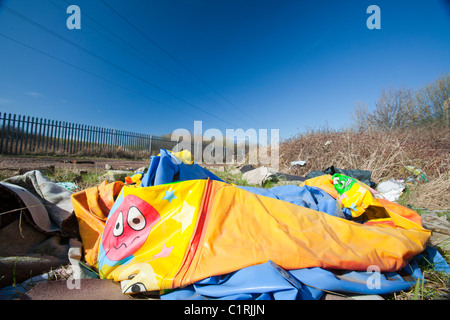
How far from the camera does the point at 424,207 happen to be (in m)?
2.96

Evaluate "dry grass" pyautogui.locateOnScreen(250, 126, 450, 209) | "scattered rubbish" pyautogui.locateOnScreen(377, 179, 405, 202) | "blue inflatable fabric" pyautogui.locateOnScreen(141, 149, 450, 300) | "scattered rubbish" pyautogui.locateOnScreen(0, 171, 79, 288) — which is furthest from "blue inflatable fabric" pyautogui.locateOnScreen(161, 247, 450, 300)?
"dry grass" pyautogui.locateOnScreen(250, 126, 450, 209)

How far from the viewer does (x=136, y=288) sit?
3.40 feet

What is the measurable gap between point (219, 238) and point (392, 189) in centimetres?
420

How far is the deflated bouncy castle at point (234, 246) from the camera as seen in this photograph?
1034 millimetres

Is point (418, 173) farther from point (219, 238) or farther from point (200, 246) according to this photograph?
point (200, 246)

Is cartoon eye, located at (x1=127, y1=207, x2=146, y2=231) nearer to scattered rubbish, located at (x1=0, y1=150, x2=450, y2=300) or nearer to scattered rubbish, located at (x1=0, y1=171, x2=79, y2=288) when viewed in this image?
scattered rubbish, located at (x1=0, y1=150, x2=450, y2=300)

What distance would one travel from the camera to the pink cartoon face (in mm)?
1229

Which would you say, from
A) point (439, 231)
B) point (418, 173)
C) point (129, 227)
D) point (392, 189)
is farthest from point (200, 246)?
point (418, 173)

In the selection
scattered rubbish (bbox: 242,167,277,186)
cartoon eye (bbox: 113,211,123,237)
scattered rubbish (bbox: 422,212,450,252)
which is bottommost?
scattered rubbish (bbox: 422,212,450,252)

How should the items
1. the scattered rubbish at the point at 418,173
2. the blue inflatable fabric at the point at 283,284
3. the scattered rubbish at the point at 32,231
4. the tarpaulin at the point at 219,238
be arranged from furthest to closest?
the scattered rubbish at the point at 418,173
the scattered rubbish at the point at 32,231
the tarpaulin at the point at 219,238
the blue inflatable fabric at the point at 283,284

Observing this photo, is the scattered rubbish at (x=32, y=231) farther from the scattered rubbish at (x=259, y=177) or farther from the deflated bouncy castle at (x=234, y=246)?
the scattered rubbish at (x=259, y=177)

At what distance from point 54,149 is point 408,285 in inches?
510

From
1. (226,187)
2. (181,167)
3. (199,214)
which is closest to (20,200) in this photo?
(181,167)

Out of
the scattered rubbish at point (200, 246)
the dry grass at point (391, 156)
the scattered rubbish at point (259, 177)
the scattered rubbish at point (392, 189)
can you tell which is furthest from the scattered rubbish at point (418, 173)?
the scattered rubbish at point (200, 246)
